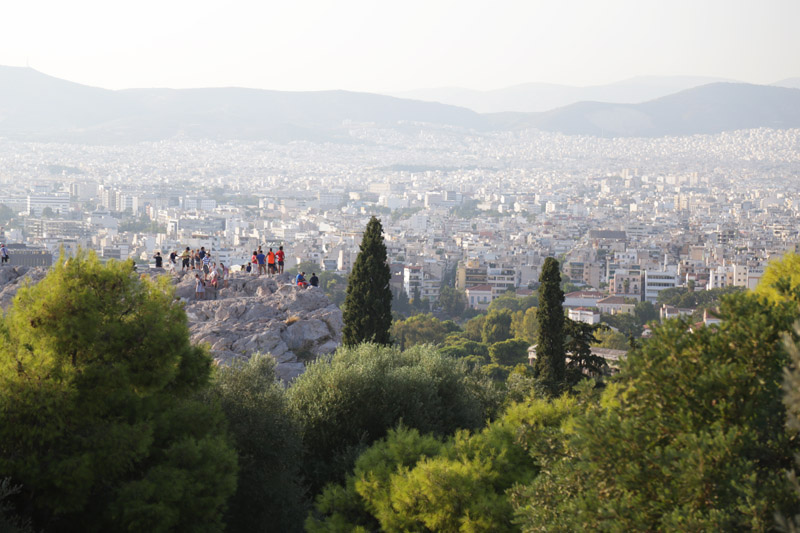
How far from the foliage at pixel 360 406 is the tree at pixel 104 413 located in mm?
2445

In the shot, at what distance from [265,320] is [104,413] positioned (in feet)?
24.5

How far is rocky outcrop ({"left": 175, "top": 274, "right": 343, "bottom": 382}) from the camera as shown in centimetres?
1466

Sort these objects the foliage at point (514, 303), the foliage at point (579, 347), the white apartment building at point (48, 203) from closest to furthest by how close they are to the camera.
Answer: the foliage at point (579, 347)
the foliage at point (514, 303)
the white apartment building at point (48, 203)

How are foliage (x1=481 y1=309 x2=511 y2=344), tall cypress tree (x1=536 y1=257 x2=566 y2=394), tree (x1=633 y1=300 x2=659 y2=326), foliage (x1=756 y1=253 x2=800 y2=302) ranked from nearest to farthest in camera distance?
foliage (x1=756 y1=253 x2=800 y2=302) < tall cypress tree (x1=536 y1=257 x2=566 y2=394) < foliage (x1=481 y1=309 x2=511 y2=344) < tree (x1=633 y1=300 x2=659 y2=326)

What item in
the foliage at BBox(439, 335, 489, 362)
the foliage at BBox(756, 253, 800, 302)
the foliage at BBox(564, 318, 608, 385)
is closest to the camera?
the foliage at BBox(756, 253, 800, 302)

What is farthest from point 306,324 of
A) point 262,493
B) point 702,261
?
point 702,261

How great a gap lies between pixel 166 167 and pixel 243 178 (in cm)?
1699

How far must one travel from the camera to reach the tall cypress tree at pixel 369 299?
15531mm

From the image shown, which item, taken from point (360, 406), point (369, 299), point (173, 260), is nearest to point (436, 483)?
point (360, 406)

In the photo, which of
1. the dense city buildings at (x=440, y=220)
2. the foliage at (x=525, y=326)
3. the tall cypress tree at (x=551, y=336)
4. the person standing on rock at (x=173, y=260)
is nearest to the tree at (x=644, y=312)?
the dense city buildings at (x=440, y=220)

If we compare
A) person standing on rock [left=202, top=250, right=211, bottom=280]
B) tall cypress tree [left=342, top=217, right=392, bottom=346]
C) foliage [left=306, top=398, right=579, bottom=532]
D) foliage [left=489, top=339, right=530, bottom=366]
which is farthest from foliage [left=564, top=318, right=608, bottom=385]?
foliage [left=489, top=339, right=530, bottom=366]

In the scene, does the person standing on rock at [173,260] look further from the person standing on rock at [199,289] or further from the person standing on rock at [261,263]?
the person standing on rock at [199,289]

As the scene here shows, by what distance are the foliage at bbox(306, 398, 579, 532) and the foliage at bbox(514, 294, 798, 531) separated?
1.57 meters

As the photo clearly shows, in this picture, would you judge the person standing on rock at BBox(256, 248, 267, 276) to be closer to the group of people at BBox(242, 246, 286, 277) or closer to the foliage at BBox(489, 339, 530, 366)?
the group of people at BBox(242, 246, 286, 277)
